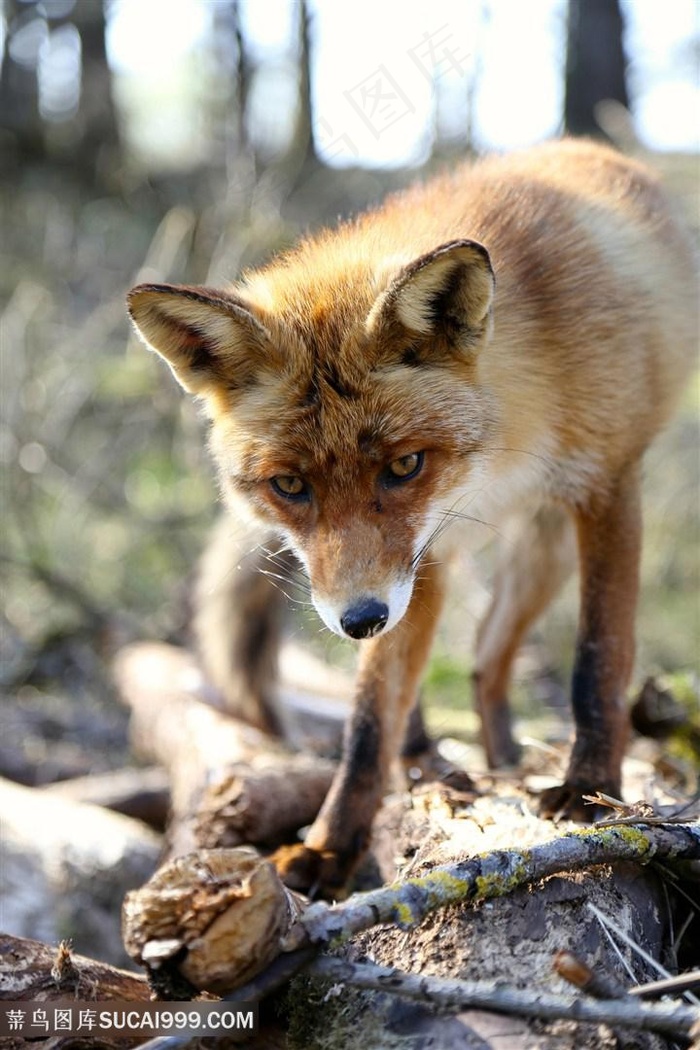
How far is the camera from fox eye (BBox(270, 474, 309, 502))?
3.05m

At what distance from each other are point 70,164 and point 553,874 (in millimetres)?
15309

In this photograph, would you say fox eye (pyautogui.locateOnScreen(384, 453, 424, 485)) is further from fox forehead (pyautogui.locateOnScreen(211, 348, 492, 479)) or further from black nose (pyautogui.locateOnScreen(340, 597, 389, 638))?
black nose (pyautogui.locateOnScreen(340, 597, 389, 638))

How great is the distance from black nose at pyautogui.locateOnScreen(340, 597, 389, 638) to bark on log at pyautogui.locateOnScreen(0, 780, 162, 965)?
1.64 meters

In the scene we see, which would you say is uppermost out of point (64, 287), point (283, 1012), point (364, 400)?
point (64, 287)

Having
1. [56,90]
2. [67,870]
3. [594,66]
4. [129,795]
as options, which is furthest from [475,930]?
[56,90]

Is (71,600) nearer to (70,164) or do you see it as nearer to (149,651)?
(149,651)

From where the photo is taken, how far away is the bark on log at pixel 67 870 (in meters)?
3.42

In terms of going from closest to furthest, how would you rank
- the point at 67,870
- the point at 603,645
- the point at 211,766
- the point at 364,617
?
1. the point at 364,617
2. the point at 603,645
3. the point at 67,870
4. the point at 211,766

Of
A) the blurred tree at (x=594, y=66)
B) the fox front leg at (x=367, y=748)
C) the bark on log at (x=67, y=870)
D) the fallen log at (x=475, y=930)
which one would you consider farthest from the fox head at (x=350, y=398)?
the blurred tree at (x=594, y=66)

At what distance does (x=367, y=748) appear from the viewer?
11.4 ft

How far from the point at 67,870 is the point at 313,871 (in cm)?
106

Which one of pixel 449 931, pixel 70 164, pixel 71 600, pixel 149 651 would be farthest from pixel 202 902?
pixel 70 164

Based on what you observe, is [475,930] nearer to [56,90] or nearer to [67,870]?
[67,870]

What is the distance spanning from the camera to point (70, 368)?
26.5ft
